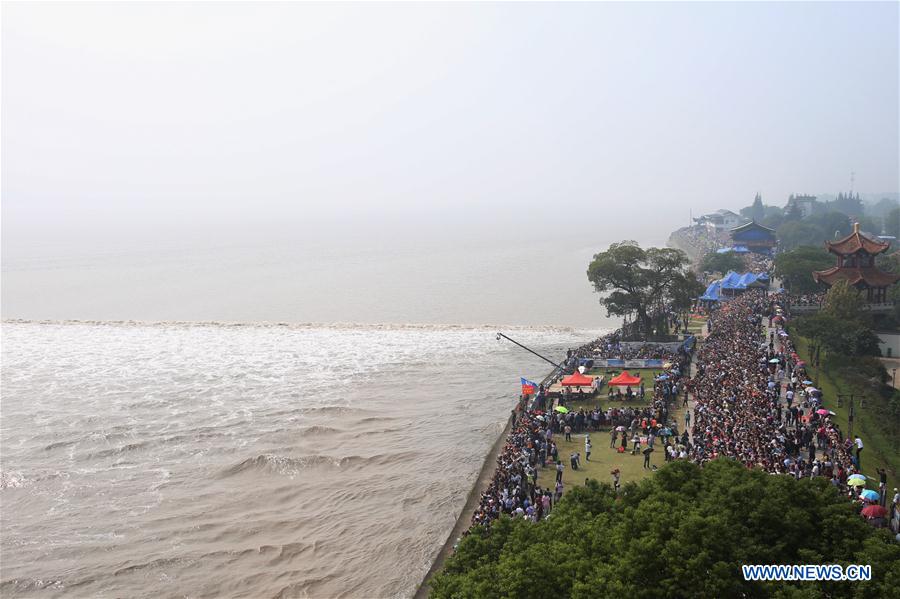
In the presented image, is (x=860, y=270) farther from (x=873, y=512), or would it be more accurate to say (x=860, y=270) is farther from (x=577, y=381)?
(x=873, y=512)

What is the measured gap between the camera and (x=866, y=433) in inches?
1158

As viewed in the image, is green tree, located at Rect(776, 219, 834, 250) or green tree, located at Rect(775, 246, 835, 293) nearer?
green tree, located at Rect(775, 246, 835, 293)

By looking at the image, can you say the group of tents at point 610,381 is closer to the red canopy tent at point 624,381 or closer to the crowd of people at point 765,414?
the red canopy tent at point 624,381

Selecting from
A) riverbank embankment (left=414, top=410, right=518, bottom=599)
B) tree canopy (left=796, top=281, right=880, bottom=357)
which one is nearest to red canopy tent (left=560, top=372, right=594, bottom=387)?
riverbank embankment (left=414, top=410, right=518, bottom=599)

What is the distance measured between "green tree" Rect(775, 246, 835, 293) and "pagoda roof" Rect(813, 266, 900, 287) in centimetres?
866

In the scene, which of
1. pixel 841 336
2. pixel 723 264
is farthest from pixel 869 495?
pixel 723 264

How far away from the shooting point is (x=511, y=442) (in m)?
29.8

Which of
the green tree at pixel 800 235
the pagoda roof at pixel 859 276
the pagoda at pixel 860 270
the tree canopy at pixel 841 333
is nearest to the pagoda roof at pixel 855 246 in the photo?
the pagoda at pixel 860 270

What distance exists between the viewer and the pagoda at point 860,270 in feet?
173

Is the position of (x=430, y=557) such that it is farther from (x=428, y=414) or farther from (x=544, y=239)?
(x=544, y=239)

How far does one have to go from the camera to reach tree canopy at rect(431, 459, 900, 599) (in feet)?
46.2

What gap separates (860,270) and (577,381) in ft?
97.0

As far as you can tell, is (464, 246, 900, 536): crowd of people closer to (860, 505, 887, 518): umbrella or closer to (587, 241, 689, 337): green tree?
(860, 505, 887, 518): umbrella

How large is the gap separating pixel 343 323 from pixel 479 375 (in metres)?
25.5
